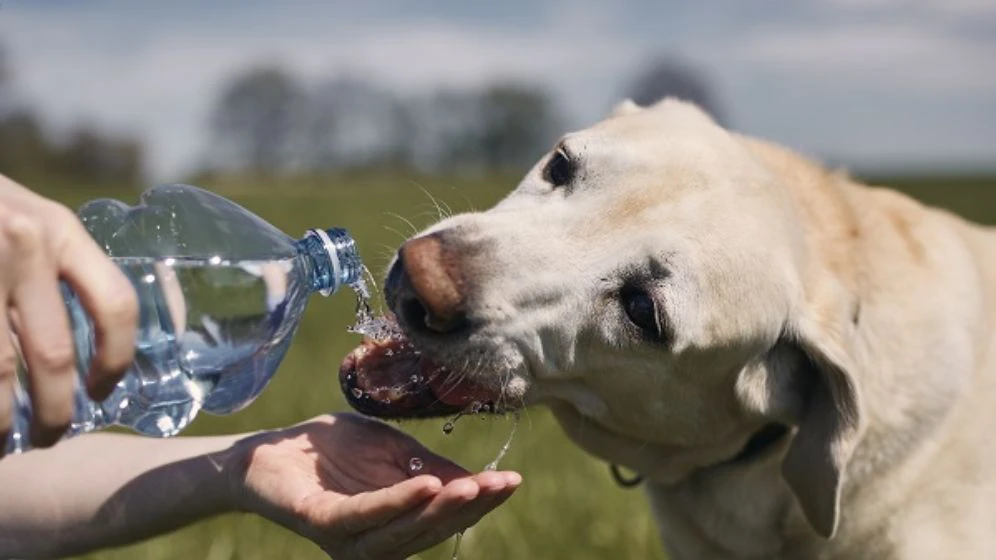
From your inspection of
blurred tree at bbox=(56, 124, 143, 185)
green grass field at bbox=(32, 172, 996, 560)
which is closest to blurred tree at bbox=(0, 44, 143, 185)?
blurred tree at bbox=(56, 124, 143, 185)

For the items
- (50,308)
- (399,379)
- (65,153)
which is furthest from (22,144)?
(50,308)

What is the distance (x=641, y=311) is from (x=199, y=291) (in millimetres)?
1048

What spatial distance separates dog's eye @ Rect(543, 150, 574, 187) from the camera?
3.05 metres

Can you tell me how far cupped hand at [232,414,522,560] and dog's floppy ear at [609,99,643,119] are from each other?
1.51 m

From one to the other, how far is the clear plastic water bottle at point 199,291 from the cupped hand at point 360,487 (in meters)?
0.19

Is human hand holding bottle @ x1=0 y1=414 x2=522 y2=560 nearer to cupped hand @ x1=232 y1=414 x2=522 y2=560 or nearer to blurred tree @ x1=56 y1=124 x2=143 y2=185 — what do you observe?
cupped hand @ x1=232 y1=414 x2=522 y2=560

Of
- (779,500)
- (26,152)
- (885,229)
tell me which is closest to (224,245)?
(779,500)

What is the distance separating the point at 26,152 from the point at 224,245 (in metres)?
55.4

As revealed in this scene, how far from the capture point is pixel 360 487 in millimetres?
2352

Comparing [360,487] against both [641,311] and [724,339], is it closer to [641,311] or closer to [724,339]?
[641,311]

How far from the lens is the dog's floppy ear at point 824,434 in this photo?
2.93m

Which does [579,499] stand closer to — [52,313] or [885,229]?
[885,229]

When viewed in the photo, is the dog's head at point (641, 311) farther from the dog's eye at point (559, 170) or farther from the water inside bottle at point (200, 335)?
the water inside bottle at point (200, 335)

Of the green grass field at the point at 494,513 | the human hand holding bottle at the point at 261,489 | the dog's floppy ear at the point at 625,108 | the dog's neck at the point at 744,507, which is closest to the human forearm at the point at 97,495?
the human hand holding bottle at the point at 261,489
